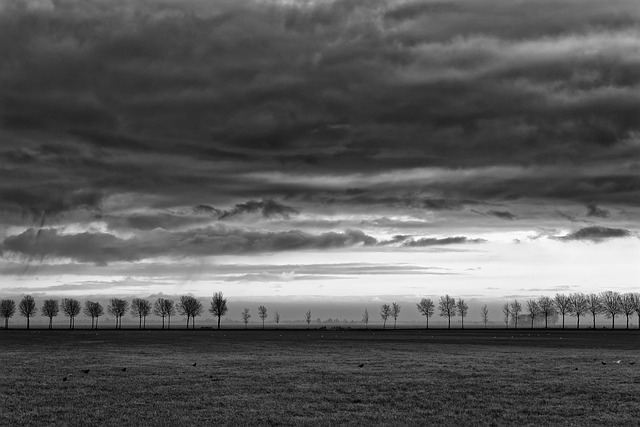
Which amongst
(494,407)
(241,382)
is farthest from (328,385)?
(494,407)

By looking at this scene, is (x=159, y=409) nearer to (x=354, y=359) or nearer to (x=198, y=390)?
(x=198, y=390)

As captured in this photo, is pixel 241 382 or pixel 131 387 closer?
pixel 131 387

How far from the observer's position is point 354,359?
172 ft

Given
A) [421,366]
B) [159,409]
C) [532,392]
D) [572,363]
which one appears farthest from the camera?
[572,363]

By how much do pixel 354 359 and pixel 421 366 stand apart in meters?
9.19

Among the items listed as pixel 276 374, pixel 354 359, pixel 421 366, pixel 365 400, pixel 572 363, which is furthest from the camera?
pixel 354 359

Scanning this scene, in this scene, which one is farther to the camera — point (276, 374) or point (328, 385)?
point (276, 374)

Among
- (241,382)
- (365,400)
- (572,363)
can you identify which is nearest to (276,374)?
(241,382)

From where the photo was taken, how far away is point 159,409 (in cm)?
2631

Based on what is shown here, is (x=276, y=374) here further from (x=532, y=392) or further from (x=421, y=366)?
(x=532, y=392)

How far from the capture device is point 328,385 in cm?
3369

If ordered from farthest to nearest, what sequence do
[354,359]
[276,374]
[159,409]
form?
1. [354,359]
2. [276,374]
3. [159,409]

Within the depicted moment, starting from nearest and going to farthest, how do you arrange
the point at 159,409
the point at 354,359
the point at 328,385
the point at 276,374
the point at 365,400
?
the point at 159,409 → the point at 365,400 → the point at 328,385 → the point at 276,374 → the point at 354,359

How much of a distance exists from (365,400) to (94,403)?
1137 centimetres
